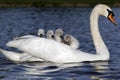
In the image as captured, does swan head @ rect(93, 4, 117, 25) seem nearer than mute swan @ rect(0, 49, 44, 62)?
No

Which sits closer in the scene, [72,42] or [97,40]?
[97,40]

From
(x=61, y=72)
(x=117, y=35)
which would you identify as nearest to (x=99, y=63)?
(x=61, y=72)

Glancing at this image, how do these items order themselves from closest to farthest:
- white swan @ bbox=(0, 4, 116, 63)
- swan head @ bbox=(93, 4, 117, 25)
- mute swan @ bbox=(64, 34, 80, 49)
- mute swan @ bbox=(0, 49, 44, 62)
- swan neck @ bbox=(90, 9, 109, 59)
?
white swan @ bbox=(0, 4, 116, 63) < swan neck @ bbox=(90, 9, 109, 59) < mute swan @ bbox=(0, 49, 44, 62) < swan head @ bbox=(93, 4, 117, 25) < mute swan @ bbox=(64, 34, 80, 49)

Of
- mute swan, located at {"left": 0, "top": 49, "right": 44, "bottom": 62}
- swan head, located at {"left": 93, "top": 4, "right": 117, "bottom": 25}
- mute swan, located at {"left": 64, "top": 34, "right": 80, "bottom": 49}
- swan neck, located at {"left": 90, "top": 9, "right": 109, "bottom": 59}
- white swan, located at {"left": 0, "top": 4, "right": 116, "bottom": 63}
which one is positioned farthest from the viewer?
mute swan, located at {"left": 64, "top": 34, "right": 80, "bottom": 49}

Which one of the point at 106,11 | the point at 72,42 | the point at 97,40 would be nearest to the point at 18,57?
the point at 97,40

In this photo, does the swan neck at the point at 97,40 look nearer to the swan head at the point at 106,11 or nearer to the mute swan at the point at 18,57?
the swan head at the point at 106,11

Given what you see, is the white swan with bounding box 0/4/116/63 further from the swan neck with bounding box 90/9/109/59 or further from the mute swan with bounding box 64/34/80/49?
the mute swan with bounding box 64/34/80/49

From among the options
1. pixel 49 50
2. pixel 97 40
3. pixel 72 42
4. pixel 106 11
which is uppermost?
pixel 106 11

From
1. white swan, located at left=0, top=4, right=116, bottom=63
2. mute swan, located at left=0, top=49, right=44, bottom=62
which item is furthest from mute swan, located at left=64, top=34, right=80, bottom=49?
white swan, located at left=0, top=4, right=116, bottom=63

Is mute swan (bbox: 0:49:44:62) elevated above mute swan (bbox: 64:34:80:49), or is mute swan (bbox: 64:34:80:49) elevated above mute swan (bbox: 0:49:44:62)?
mute swan (bbox: 64:34:80:49)

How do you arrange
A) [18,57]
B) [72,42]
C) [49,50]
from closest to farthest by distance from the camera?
[49,50], [18,57], [72,42]

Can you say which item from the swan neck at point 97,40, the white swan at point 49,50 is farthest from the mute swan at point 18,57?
the swan neck at point 97,40

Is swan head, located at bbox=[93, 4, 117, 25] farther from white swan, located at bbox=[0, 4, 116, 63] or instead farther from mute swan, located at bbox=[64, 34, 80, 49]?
mute swan, located at bbox=[64, 34, 80, 49]

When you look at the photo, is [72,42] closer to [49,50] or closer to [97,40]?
[97,40]
